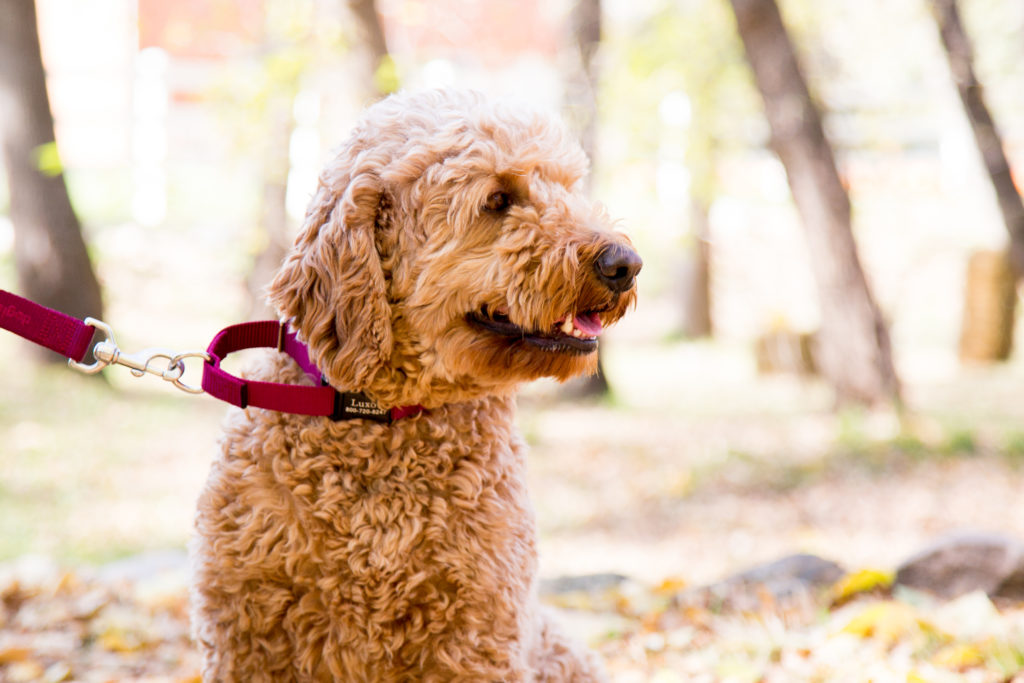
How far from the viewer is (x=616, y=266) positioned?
233cm

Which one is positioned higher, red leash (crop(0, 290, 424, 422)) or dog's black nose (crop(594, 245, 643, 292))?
dog's black nose (crop(594, 245, 643, 292))

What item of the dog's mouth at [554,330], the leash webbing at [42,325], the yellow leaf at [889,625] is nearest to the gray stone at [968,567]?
the yellow leaf at [889,625]

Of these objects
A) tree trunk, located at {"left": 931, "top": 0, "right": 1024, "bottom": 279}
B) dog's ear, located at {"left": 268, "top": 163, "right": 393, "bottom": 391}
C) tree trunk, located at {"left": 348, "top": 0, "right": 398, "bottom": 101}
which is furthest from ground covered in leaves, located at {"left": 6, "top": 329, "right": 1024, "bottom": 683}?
tree trunk, located at {"left": 348, "top": 0, "right": 398, "bottom": 101}

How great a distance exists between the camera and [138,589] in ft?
13.9

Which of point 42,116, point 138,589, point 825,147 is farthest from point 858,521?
point 42,116

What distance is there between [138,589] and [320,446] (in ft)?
8.02

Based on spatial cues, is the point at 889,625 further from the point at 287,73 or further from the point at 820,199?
the point at 287,73

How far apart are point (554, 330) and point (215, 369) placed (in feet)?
2.83

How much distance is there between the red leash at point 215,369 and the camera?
229 cm

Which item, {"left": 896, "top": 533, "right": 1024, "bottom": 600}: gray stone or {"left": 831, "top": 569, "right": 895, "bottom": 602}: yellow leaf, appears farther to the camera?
{"left": 831, "top": 569, "right": 895, "bottom": 602}: yellow leaf

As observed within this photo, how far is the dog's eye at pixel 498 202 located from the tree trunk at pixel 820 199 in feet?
20.7

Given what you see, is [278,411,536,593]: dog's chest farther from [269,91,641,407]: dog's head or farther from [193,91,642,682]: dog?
[269,91,641,407]: dog's head

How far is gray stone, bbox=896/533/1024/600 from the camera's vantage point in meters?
3.84

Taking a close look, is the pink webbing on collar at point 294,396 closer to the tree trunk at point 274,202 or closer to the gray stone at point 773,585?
the gray stone at point 773,585
